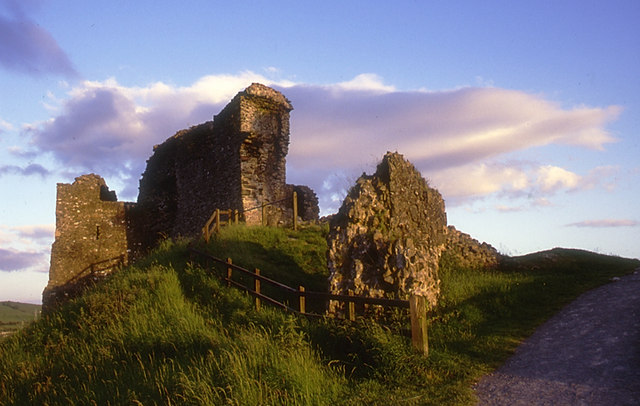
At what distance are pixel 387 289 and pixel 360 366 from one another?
3.19m

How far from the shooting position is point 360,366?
7551 millimetres

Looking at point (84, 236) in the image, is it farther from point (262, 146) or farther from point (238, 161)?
point (262, 146)

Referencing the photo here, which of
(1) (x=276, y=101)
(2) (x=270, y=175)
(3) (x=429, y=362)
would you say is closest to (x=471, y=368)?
(3) (x=429, y=362)

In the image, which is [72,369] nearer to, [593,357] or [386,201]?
[386,201]

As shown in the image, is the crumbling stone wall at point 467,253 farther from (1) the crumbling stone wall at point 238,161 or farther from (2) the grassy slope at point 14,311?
(2) the grassy slope at point 14,311

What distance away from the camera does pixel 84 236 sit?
22.3m

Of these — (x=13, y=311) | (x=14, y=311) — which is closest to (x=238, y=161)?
(x=13, y=311)

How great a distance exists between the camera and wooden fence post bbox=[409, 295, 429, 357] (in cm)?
772

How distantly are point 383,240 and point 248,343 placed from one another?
4262 millimetres

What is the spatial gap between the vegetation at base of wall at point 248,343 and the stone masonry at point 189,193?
4.81m

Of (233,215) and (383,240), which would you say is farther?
(233,215)

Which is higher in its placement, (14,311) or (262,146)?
(262,146)

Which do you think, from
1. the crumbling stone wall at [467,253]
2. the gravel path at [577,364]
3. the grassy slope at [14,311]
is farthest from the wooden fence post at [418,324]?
the grassy slope at [14,311]

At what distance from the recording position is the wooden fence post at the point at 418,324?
7719mm
